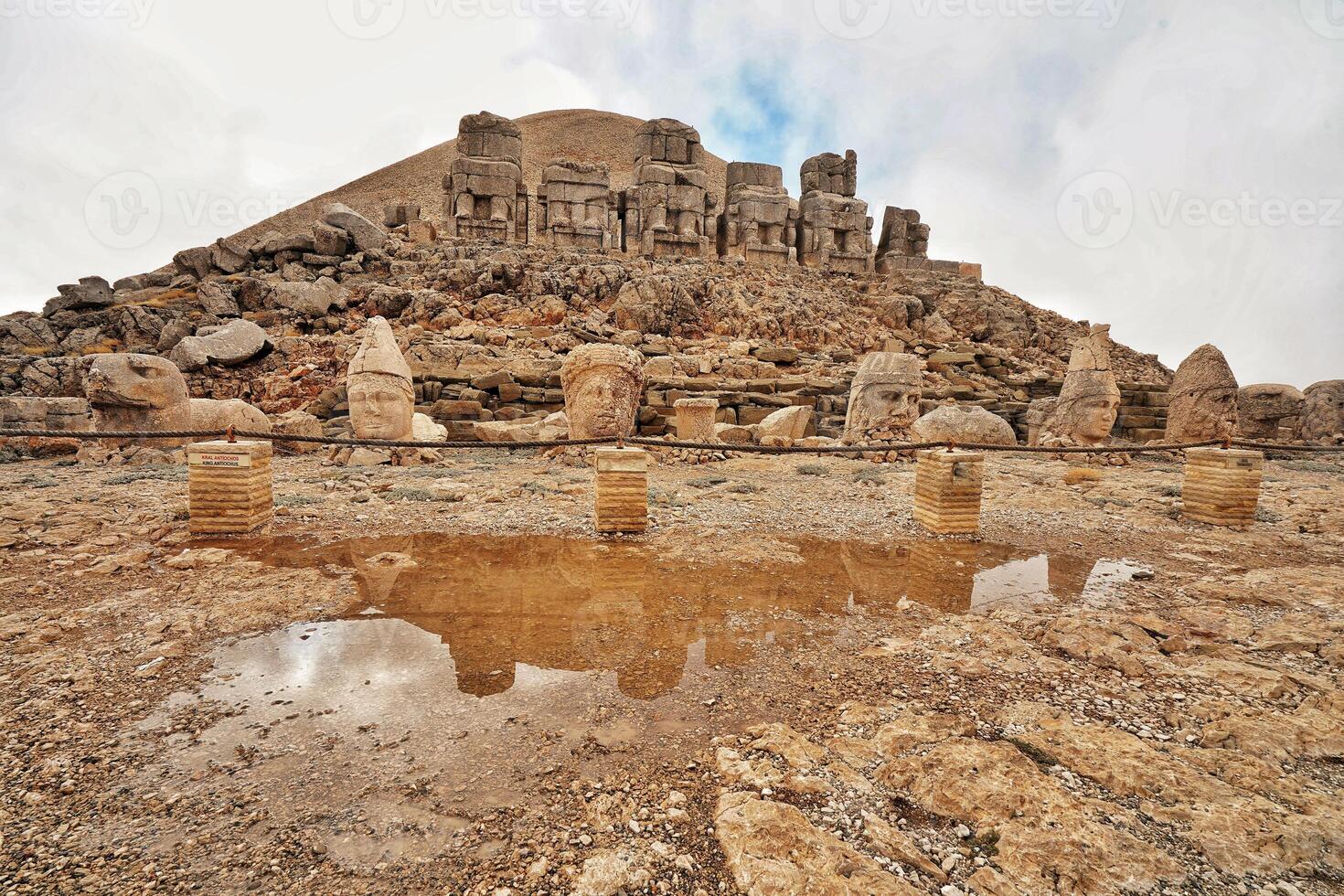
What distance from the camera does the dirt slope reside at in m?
42.9

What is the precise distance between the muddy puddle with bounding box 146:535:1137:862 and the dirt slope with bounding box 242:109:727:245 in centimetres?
4070

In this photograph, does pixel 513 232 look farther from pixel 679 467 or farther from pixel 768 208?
pixel 679 467

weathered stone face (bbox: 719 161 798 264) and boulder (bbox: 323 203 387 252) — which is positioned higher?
weathered stone face (bbox: 719 161 798 264)

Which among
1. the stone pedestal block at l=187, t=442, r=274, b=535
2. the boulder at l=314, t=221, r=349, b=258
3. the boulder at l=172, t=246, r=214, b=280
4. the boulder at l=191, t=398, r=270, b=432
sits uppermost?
the boulder at l=314, t=221, r=349, b=258

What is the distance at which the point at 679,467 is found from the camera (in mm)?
9273

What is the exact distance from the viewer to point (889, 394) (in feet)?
31.7

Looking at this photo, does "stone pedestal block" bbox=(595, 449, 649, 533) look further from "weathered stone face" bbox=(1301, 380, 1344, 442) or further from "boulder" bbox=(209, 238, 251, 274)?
"boulder" bbox=(209, 238, 251, 274)

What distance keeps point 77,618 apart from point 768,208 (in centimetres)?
2362

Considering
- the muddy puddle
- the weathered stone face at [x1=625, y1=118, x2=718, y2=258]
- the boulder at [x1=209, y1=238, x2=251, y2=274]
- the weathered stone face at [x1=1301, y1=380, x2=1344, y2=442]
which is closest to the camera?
the muddy puddle

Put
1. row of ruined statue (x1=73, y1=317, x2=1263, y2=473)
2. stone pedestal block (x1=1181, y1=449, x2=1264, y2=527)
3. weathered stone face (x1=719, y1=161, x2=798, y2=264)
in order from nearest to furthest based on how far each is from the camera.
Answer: stone pedestal block (x1=1181, y1=449, x2=1264, y2=527), row of ruined statue (x1=73, y1=317, x2=1263, y2=473), weathered stone face (x1=719, y1=161, x2=798, y2=264)

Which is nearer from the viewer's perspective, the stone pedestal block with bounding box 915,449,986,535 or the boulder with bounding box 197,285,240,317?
the stone pedestal block with bounding box 915,449,986,535

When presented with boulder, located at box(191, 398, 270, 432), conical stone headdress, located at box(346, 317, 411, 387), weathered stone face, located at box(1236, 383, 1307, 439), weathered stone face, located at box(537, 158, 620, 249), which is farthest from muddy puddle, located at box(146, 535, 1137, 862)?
weathered stone face, located at box(537, 158, 620, 249)

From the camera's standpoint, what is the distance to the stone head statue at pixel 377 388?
25.6ft

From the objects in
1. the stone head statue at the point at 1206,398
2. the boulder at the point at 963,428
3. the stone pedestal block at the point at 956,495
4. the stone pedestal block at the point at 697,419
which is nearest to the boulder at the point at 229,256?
the stone pedestal block at the point at 697,419
